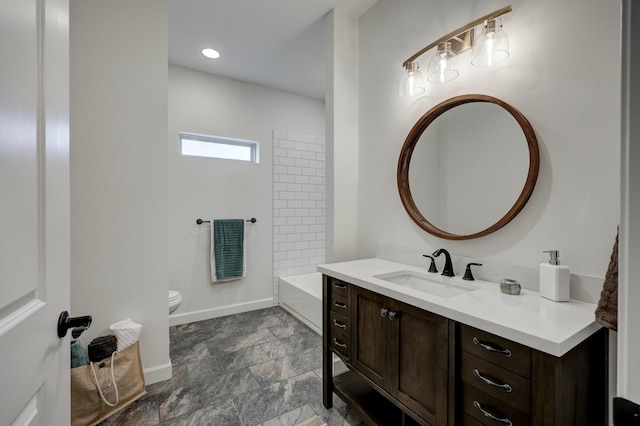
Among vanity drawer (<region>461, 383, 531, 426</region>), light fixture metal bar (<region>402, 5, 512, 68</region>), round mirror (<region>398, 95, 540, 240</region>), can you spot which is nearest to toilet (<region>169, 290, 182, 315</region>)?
round mirror (<region>398, 95, 540, 240</region>)

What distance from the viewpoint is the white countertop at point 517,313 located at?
0.87 m

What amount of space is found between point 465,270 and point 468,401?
719 mm

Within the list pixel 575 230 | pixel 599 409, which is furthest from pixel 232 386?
pixel 575 230

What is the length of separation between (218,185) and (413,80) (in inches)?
93.5

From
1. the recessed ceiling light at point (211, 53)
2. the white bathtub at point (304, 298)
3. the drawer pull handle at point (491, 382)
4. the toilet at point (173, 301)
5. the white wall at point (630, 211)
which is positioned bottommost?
the white bathtub at point (304, 298)

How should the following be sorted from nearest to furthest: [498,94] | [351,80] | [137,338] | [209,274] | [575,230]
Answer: [575,230] < [498,94] < [137,338] < [351,80] < [209,274]

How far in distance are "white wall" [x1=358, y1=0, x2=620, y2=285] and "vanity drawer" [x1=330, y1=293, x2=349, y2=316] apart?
0.65 meters

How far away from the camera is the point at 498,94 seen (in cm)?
149

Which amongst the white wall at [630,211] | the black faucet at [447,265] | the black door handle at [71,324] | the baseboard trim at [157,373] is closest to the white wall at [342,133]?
the black faucet at [447,265]

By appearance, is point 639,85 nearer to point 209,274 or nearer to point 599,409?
point 599,409

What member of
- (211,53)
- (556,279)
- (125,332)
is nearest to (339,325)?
(556,279)

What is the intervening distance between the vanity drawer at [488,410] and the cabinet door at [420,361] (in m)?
0.08

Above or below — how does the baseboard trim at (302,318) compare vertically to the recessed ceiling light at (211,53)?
below

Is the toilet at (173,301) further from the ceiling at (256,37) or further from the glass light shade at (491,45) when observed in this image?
the glass light shade at (491,45)
